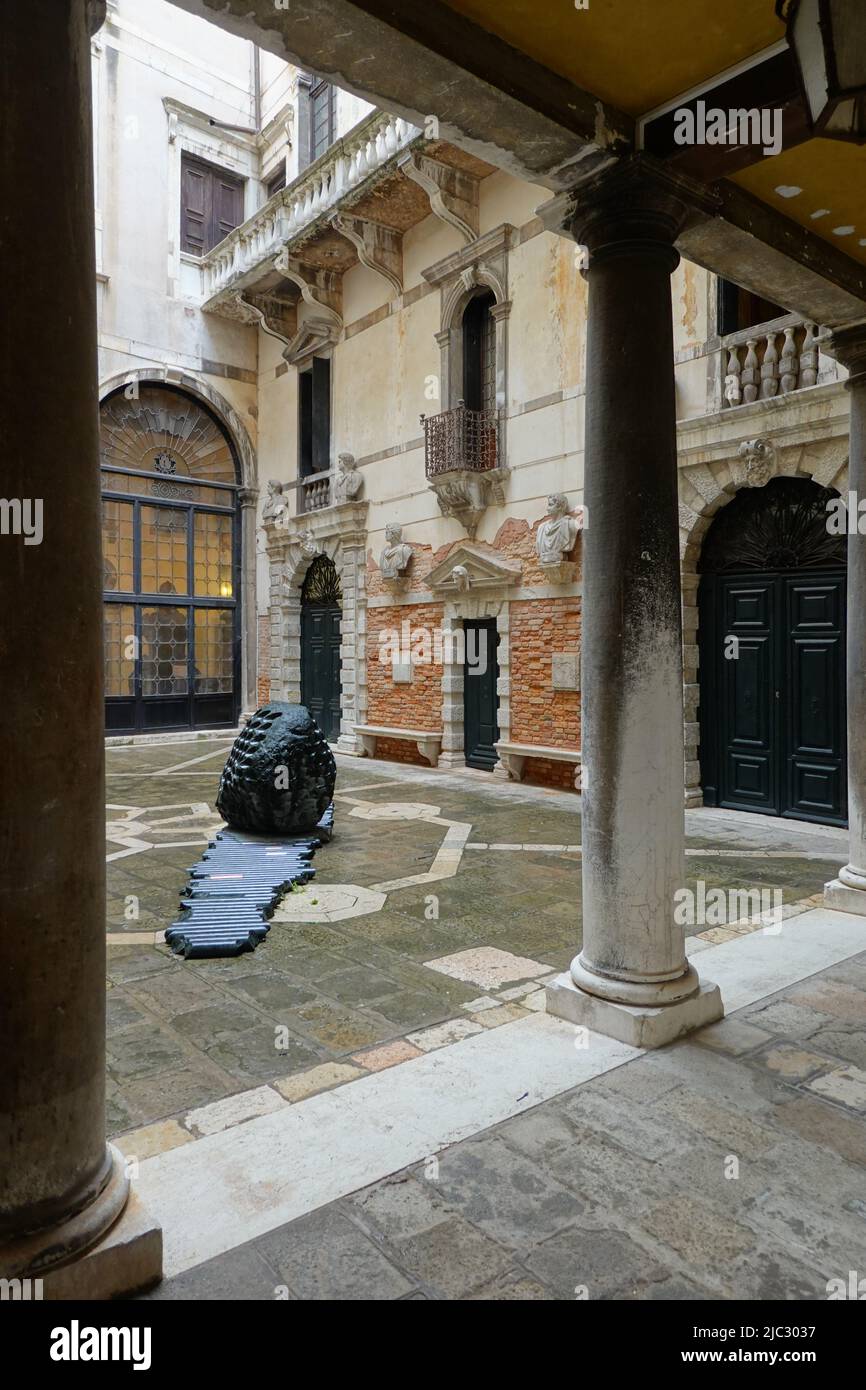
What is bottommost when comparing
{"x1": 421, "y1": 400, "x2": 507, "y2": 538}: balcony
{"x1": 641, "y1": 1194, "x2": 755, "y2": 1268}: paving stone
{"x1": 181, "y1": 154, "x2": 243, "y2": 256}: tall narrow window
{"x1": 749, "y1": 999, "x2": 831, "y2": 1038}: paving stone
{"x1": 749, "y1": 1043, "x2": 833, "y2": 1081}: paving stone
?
{"x1": 641, "y1": 1194, "x2": 755, "y2": 1268}: paving stone

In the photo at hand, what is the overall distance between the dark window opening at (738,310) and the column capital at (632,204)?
5.69 m

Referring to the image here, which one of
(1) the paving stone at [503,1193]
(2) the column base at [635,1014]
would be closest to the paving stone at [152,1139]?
(1) the paving stone at [503,1193]

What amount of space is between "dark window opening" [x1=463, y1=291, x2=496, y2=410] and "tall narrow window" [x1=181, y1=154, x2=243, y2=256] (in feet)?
24.3

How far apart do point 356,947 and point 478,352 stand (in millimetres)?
9775

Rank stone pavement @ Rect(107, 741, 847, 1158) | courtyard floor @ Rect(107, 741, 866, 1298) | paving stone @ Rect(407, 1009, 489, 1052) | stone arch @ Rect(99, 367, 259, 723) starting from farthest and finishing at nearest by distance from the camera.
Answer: stone arch @ Rect(99, 367, 259, 723)
paving stone @ Rect(407, 1009, 489, 1052)
stone pavement @ Rect(107, 741, 847, 1158)
courtyard floor @ Rect(107, 741, 866, 1298)

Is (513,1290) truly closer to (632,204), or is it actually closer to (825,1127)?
(825,1127)

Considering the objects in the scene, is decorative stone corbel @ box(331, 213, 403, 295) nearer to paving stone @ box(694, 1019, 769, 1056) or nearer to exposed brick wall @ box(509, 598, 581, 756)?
exposed brick wall @ box(509, 598, 581, 756)

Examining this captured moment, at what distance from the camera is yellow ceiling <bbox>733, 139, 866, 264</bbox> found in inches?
139

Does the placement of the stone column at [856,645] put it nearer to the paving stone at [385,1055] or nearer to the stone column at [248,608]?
the paving stone at [385,1055]

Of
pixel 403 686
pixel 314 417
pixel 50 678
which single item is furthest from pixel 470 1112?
pixel 314 417

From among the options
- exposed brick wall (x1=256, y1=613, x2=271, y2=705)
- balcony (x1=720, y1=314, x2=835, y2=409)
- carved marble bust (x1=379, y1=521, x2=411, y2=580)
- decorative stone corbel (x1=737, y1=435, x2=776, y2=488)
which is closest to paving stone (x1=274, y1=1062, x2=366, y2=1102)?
decorative stone corbel (x1=737, y1=435, x2=776, y2=488)

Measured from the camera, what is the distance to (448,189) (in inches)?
444

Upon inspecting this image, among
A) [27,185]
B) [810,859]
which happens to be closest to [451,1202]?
[27,185]
